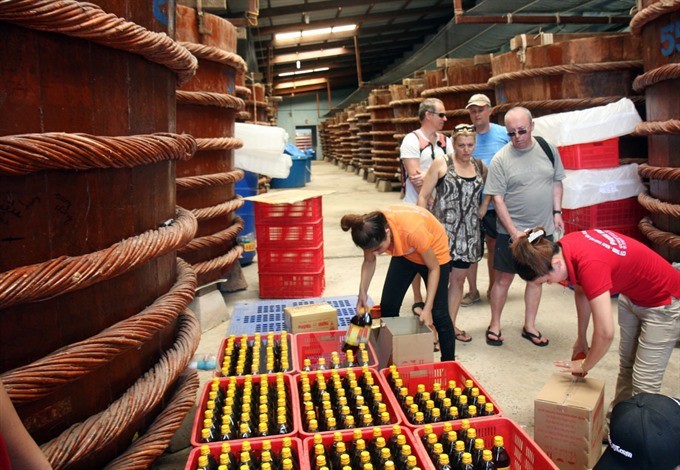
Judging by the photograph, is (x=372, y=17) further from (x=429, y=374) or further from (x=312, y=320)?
(x=429, y=374)

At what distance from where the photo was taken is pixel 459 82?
891 centimetres

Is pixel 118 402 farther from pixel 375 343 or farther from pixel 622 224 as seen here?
pixel 622 224

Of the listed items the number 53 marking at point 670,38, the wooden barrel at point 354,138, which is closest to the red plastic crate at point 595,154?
the number 53 marking at point 670,38

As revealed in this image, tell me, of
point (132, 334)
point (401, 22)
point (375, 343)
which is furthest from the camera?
point (401, 22)

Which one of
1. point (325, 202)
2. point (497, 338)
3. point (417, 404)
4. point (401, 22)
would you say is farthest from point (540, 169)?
point (401, 22)

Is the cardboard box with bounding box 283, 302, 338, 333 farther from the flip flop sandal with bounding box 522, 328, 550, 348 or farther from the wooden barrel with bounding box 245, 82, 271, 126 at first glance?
the wooden barrel with bounding box 245, 82, 271, 126

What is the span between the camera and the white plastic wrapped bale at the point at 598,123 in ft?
17.1

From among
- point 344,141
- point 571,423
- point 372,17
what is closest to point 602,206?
point 571,423

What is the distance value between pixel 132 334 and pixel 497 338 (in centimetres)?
321

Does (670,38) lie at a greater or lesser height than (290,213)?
greater

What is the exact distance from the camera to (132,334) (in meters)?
2.16

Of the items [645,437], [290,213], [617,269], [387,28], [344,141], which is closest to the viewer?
[645,437]

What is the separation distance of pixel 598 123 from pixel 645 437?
385 cm

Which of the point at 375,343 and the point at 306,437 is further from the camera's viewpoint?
the point at 375,343
